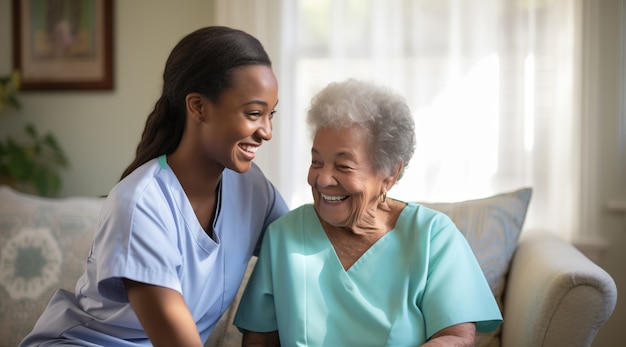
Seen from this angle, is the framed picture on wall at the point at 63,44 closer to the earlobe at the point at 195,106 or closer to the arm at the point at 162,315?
the earlobe at the point at 195,106

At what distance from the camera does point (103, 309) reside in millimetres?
1630

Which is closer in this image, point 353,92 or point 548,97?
point 353,92

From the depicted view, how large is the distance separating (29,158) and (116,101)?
57 cm

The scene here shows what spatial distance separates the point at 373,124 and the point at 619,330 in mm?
1791

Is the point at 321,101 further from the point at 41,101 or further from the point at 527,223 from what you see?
the point at 41,101

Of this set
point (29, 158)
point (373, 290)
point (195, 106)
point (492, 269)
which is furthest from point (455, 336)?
point (29, 158)

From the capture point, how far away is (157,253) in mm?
1451

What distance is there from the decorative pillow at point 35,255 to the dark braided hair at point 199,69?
0.92 metres

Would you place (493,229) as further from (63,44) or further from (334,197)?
(63,44)

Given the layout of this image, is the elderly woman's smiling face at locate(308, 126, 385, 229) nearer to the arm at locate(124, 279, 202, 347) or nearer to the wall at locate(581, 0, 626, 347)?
the arm at locate(124, 279, 202, 347)

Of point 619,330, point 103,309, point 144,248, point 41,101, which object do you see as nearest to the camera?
point 144,248

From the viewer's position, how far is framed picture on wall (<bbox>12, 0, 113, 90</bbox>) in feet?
11.3

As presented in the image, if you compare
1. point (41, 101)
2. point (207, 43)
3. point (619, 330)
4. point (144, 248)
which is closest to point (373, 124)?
point (207, 43)

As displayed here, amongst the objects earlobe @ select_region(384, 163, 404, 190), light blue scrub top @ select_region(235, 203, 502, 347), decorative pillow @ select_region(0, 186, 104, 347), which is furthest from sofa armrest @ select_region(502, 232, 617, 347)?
decorative pillow @ select_region(0, 186, 104, 347)
